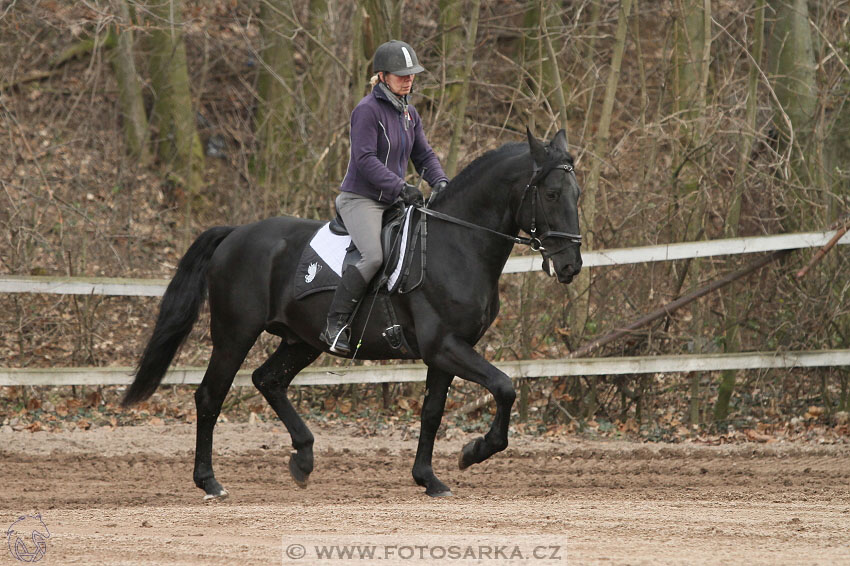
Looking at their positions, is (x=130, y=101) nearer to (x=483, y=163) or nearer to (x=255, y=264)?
(x=255, y=264)

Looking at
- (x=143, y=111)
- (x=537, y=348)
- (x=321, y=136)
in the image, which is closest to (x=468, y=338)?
(x=537, y=348)

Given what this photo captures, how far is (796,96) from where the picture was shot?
1104 centimetres

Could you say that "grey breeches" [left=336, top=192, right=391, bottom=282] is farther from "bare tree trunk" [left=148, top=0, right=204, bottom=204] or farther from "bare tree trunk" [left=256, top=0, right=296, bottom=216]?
"bare tree trunk" [left=148, top=0, right=204, bottom=204]

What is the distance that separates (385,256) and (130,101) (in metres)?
11.4

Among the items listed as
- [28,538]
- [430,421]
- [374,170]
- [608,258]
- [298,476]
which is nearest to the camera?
[28,538]

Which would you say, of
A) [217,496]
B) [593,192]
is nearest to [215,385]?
[217,496]

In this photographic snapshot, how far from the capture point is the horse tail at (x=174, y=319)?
26.3ft

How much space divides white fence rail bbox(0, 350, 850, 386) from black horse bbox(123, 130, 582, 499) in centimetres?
163

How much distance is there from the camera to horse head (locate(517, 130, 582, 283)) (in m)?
6.52

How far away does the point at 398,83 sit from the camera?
7.07m

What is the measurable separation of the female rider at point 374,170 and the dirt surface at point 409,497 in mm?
1335

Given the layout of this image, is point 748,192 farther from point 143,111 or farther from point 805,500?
point 143,111

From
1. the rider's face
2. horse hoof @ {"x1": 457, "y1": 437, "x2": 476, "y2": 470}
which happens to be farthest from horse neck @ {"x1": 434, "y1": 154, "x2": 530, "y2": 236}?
horse hoof @ {"x1": 457, "y1": 437, "x2": 476, "y2": 470}

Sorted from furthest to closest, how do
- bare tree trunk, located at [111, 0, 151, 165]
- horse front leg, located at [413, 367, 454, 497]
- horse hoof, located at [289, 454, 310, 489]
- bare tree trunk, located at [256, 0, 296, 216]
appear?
bare tree trunk, located at [111, 0, 151, 165] < bare tree trunk, located at [256, 0, 296, 216] < horse hoof, located at [289, 454, 310, 489] < horse front leg, located at [413, 367, 454, 497]
